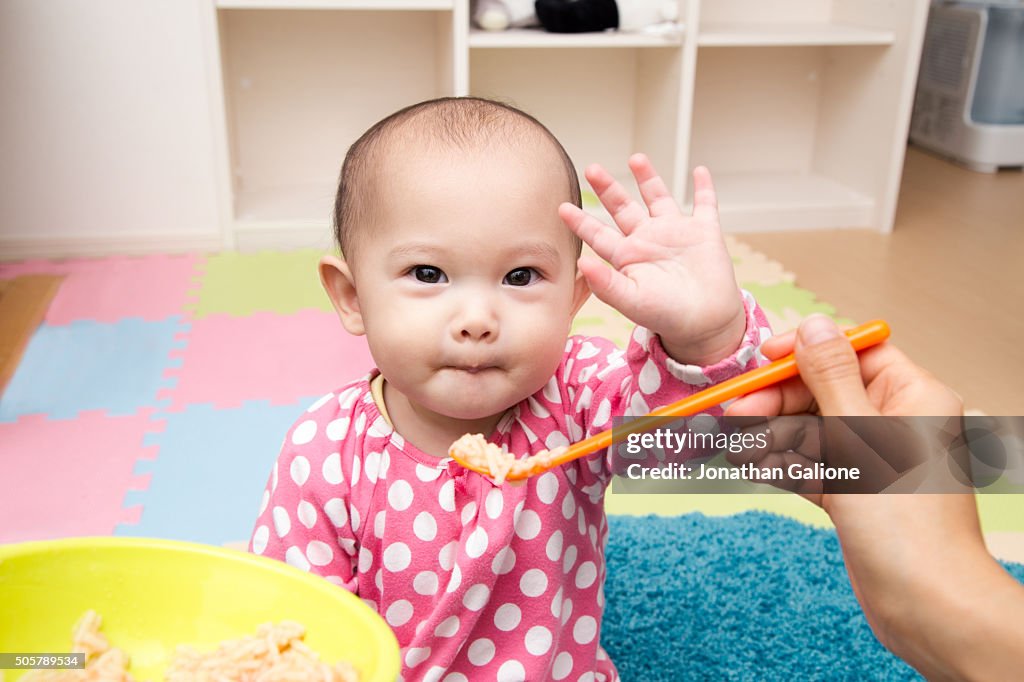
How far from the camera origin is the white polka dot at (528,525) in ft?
2.49

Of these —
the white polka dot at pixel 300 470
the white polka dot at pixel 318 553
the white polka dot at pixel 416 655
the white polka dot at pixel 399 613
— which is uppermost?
the white polka dot at pixel 300 470

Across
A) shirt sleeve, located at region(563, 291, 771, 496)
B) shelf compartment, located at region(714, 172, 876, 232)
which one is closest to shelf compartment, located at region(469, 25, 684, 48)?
shelf compartment, located at region(714, 172, 876, 232)

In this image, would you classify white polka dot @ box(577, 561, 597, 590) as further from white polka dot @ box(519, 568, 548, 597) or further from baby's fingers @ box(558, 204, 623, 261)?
baby's fingers @ box(558, 204, 623, 261)

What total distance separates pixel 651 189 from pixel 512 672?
382 millimetres

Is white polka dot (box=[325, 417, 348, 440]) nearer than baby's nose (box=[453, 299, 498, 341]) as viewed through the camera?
No

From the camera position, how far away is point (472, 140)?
2.27 ft

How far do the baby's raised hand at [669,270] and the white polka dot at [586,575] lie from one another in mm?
234

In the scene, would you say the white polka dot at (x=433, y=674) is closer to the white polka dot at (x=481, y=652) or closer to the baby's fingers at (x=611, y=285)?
the white polka dot at (x=481, y=652)

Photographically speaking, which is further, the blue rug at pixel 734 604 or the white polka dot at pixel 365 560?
the blue rug at pixel 734 604

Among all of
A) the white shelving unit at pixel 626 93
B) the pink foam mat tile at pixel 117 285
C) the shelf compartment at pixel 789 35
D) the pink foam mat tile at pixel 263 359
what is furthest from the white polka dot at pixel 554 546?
the shelf compartment at pixel 789 35

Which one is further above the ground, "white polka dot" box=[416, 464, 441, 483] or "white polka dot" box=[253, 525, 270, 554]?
"white polka dot" box=[416, 464, 441, 483]

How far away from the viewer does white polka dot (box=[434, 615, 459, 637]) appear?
75 centimetres

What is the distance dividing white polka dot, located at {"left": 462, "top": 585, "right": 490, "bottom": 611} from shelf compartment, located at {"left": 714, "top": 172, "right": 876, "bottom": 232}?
1.76 meters

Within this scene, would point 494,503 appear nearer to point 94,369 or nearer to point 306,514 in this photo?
point 306,514
